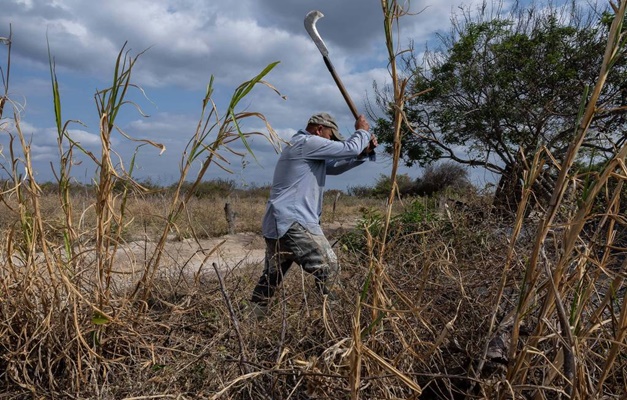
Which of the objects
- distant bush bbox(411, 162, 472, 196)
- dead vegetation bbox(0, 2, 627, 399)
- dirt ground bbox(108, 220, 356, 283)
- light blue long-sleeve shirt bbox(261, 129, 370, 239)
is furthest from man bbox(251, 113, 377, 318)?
distant bush bbox(411, 162, 472, 196)

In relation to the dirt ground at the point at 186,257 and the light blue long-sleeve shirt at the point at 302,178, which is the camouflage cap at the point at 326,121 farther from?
the dirt ground at the point at 186,257

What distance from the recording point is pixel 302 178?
160 inches

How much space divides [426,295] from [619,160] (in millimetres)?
1014

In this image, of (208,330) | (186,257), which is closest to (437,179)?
(186,257)

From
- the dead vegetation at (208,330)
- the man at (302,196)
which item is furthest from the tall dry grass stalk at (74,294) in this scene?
the man at (302,196)

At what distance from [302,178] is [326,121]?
526 millimetres

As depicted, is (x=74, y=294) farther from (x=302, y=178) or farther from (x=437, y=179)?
(x=437, y=179)

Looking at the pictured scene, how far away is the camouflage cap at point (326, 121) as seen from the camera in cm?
433

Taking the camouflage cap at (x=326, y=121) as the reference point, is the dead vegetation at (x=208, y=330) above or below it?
below

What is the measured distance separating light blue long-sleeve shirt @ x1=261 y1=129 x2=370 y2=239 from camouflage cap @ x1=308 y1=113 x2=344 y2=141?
227 millimetres

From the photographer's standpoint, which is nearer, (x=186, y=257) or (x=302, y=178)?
(x=302, y=178)

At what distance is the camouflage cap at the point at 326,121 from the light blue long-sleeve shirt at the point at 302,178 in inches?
8.9

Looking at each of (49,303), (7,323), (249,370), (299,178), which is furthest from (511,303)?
(299,178)

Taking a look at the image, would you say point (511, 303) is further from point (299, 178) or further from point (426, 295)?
point (299, 178)
